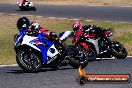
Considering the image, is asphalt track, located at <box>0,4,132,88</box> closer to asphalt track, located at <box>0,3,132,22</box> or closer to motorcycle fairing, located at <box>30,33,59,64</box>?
motorcycle fairing, located at <box>30,33,59,64</box>

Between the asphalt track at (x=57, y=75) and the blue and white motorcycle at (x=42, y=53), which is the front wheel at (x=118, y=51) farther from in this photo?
the blue and white motorcycle at (x=42, y=53)

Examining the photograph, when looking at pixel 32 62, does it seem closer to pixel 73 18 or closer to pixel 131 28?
pixel 131 28

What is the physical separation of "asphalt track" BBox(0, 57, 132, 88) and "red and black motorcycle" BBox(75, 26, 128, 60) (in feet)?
1.86

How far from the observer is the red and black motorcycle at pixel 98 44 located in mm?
17344

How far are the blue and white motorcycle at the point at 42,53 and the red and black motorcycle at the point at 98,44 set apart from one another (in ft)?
5.27

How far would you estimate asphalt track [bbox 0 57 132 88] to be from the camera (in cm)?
1272

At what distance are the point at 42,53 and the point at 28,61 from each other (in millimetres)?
503

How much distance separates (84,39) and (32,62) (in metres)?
3.11

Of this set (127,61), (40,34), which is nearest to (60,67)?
(40,34)

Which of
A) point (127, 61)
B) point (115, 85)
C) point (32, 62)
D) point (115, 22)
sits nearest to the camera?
point (115, 85)

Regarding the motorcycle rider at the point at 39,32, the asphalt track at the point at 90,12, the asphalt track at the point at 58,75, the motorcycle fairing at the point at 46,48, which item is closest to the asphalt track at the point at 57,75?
the asphalt track at the point at 58,75

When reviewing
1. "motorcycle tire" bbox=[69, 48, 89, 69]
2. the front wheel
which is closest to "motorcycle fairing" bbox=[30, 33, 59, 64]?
"motorcycle tire" bbox=[69, 48, 89, 69]

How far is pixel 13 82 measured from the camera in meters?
13.2

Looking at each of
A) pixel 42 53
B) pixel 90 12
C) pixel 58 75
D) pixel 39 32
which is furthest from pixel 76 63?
pixel 90 12
